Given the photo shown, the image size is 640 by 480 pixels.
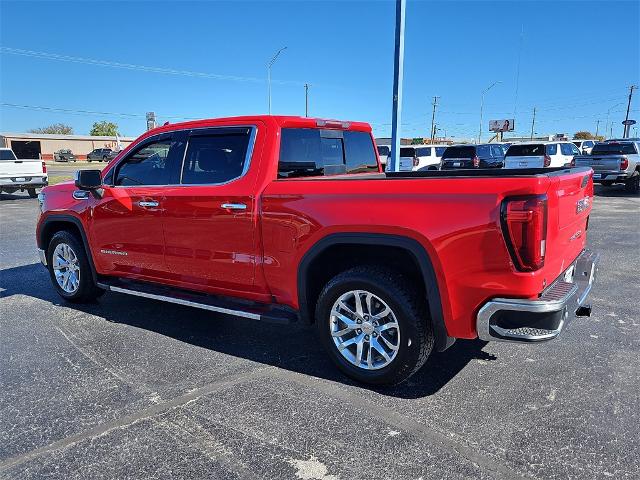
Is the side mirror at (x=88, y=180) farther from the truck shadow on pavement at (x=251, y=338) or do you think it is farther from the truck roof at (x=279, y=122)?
the truck shadow on pavement at (x=251, y=338)

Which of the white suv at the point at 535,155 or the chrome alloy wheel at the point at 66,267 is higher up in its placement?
the white suv at the point at 535,155

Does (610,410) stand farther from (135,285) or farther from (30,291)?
(30,291)

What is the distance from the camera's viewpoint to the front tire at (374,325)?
132 inches

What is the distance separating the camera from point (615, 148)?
1795cm

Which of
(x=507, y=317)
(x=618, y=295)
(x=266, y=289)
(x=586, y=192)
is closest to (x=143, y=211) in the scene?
(x=266, y=289)

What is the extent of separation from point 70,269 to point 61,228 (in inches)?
21.1

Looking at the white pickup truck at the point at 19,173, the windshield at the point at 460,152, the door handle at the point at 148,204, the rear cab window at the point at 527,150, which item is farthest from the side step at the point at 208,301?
the windshield at the point at 460,152

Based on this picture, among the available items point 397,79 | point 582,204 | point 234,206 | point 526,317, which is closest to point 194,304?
point 234,206

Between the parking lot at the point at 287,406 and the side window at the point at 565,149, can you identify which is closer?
the parking lot at the point at 287,406

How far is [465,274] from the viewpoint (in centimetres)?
306

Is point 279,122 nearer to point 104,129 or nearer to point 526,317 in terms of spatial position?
point 526,317

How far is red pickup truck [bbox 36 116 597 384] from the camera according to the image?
296cm

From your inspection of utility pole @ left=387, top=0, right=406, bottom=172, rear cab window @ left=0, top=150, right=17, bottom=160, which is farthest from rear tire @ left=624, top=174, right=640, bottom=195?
rear cab window @ left=0, top=150, right=17, bottom=160

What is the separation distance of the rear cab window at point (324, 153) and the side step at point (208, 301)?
1082 millimetres
